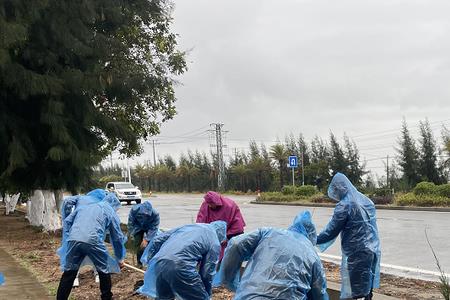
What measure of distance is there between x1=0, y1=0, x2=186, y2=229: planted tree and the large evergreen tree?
0.02 m

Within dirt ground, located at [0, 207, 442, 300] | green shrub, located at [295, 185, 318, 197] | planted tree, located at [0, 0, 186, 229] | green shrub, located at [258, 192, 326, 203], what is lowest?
dirt ground, located at [0, 207, 442, 300]

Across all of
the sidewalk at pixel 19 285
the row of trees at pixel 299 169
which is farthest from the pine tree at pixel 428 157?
the sidewalk at pixel 19 285


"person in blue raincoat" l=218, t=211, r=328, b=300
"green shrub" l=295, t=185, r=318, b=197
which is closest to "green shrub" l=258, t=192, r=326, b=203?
"green shrub" l=295, t=185, r=318, b=197

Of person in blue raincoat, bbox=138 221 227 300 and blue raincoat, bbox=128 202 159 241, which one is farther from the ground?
blue raincoat, bbox=128 202 159 241

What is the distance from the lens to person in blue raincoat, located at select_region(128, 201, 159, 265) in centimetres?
760

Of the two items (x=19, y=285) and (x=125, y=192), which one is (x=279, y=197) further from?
(x=19, y=285)

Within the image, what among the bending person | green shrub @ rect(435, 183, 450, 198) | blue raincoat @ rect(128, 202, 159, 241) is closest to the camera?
the bending person

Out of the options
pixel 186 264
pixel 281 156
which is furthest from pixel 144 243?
pixel 281 156

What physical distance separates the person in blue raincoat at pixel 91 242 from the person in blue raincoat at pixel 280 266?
2938 mm

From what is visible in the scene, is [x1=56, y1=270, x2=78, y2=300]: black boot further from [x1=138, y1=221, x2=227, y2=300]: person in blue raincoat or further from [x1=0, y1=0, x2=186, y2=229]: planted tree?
[x1=0, y1=0, x2=186, y2=229]: planted tree

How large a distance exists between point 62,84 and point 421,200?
17.4 m

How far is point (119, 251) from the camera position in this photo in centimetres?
706

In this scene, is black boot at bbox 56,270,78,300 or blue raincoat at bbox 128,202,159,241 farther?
blue raincoat at bbox 128,202,159,241

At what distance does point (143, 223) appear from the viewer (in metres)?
7.67
